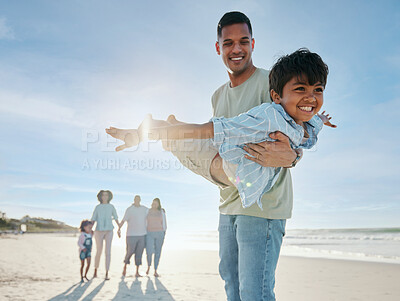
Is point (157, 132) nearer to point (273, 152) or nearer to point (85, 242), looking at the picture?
point (273, 152)

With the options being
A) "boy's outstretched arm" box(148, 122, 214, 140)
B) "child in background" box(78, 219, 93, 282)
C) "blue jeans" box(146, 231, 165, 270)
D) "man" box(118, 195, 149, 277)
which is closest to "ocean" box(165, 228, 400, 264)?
"blue jeans" box(146, 231, 165, 270)

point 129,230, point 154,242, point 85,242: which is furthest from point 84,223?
point 154,242

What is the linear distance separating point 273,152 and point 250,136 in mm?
153

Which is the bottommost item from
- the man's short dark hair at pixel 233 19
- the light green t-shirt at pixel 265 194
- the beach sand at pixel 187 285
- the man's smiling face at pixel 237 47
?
the beach sand at pixel 187 285

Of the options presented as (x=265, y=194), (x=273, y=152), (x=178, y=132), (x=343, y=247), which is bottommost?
(x=343, y=247)

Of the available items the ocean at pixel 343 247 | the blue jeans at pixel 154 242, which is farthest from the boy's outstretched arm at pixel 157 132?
the ocean at pixel 343 247

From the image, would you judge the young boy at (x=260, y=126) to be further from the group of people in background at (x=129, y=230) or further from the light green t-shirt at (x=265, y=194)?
the group of people in background at (x=129, y=230)

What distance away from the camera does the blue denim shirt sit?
189cm

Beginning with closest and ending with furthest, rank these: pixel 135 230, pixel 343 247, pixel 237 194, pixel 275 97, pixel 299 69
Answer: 1. pixel 299 69
2. pixel 275 97
3. pixel 237 194
4. pixel 135 230
5. pixel 343 247

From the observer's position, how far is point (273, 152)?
1.89 m

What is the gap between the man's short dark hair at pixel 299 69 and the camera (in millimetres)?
1950

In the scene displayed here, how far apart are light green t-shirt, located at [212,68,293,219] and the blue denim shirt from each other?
0.11 metres

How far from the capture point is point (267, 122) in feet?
6.17

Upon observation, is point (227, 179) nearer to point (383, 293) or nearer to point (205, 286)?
point (205, 286)
